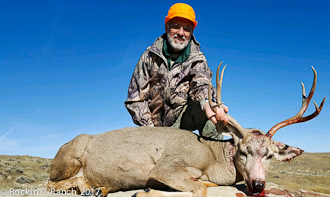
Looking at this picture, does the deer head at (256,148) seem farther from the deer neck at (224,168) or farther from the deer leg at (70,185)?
the deer leg at (70,185)

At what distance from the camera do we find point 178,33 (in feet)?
22.6

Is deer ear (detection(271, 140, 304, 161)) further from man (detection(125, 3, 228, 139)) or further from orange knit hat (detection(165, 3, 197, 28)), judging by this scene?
orange knit hat (detection(165, 3, 197, 28))

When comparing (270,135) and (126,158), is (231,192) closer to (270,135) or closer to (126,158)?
(270,135)

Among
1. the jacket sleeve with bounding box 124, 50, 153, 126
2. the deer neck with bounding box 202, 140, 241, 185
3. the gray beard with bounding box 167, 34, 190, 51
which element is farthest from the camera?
the gray beard with bounding box 167, 34, 190, 51

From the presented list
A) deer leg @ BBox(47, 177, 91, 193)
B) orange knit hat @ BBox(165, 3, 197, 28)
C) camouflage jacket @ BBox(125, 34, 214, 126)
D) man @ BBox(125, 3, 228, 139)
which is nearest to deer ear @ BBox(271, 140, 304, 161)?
man @ BBox(125, 3, 228, 139)

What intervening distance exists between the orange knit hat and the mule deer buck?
2.74 m

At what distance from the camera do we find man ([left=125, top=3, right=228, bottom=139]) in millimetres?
6789

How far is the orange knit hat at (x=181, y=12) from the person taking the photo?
679cm

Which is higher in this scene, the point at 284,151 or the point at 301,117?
the point at 301,117

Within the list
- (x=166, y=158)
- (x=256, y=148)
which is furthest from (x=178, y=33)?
(x=256, y=148)

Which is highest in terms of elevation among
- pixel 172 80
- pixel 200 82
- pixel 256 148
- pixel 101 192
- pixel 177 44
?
pixel 177 44

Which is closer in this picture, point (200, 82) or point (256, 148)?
point (256, 148)

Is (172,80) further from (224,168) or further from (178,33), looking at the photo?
(224,168)

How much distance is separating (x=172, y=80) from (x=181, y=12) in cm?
155
